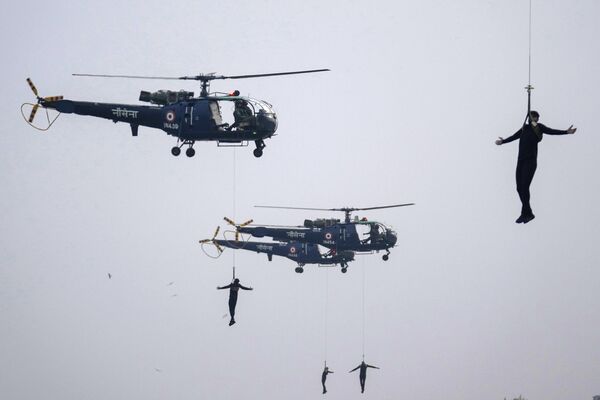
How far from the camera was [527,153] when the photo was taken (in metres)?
25.9

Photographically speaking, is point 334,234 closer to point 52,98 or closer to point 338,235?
point 338,235

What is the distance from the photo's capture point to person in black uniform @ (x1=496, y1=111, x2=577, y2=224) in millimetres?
25469

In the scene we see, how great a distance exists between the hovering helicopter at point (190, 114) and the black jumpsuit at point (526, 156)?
23405mm

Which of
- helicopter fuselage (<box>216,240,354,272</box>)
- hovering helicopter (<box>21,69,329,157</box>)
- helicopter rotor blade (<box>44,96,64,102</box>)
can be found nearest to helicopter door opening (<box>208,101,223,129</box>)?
hovering helicopter (<box>21,69,329,157</box>)

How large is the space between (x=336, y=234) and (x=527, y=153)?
40844 mm

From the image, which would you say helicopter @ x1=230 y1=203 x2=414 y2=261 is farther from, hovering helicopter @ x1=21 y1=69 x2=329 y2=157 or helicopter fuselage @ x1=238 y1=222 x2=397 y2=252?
hovering helicopter @ x1=21 y1=69 x2=329 y2=157

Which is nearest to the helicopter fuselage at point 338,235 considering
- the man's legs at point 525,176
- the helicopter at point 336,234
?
the helicopter at point 336,234

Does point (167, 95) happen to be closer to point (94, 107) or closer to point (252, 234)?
point (94, 107)

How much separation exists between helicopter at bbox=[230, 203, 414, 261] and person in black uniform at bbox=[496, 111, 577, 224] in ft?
133

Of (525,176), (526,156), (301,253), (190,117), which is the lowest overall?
(301,253)

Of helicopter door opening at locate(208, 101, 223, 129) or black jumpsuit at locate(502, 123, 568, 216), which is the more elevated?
helicopter door opening at locate(208, 101, 223, 129)

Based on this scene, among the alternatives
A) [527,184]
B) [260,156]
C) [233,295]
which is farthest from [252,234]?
[527,184]

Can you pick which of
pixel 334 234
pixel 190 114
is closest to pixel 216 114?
pixel 190 114

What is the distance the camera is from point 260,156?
48.6 metres
